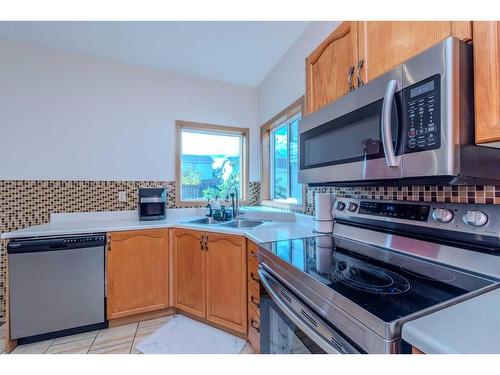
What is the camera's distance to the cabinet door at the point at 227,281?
5.74 feet

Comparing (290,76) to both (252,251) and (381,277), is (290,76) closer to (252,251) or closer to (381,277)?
(252,251)

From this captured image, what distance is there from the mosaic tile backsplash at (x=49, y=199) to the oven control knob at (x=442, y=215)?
252 cm

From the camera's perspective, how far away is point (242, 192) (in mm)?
3104

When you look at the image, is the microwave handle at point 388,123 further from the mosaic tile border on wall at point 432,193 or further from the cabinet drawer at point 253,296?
the cabinet drawer at point 253,296

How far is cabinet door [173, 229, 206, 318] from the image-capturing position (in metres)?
2.01

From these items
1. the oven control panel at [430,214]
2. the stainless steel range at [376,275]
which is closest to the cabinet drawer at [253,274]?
the stainless steel range at [376,275]

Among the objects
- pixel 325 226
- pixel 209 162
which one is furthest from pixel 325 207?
pixel 209 162

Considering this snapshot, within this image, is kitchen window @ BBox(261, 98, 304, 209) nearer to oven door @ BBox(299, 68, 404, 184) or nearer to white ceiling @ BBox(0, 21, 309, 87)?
white ceiling @ BBox(0, 21, 309, 87)

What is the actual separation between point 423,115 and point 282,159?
1993 millimetres

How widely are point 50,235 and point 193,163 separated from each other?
154 centimetres

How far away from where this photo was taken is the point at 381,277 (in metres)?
0.83
